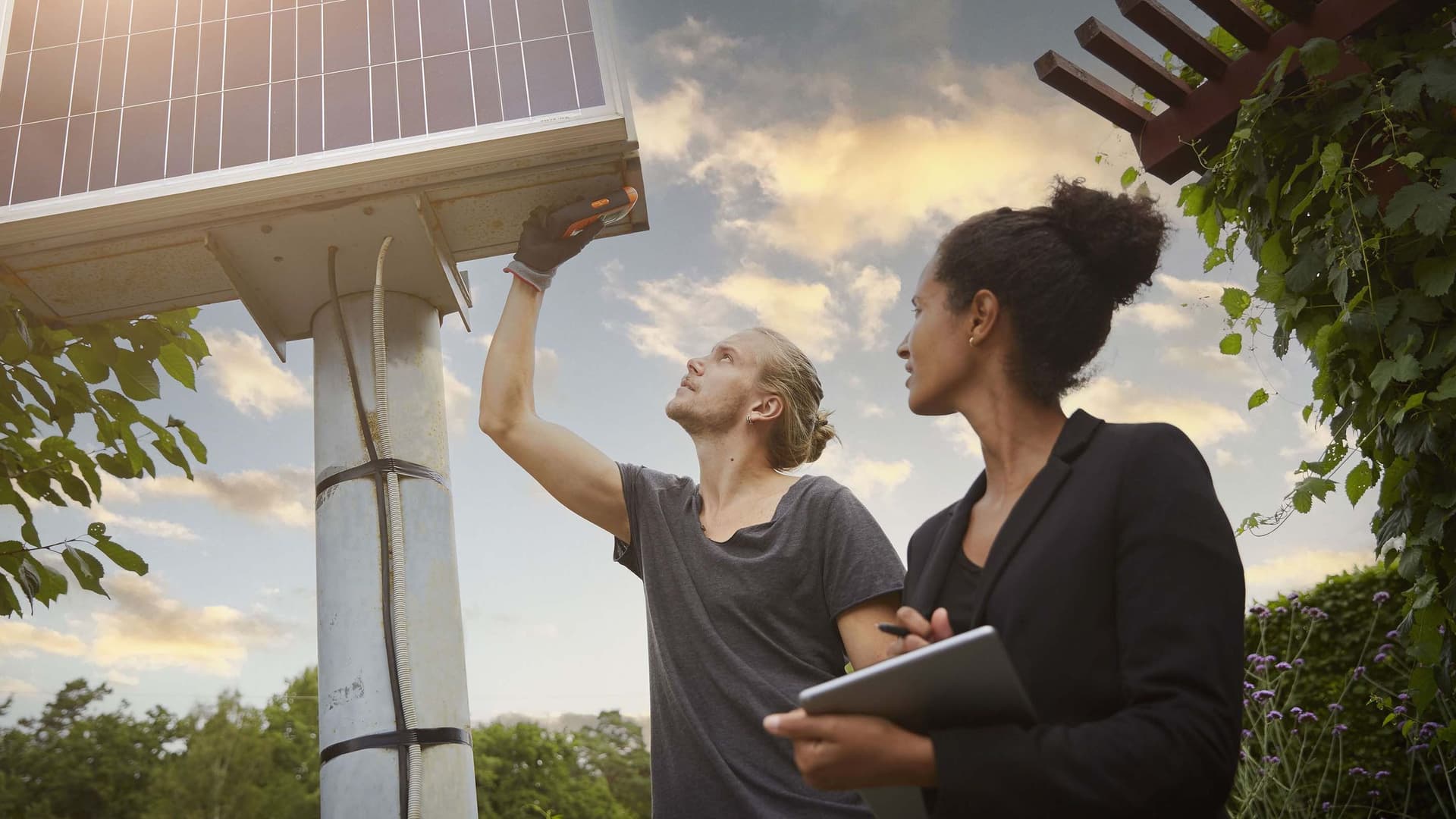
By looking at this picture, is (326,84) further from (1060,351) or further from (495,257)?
(1060,351)

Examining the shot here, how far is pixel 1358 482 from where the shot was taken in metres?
2.72

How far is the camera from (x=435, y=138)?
2.03 metres

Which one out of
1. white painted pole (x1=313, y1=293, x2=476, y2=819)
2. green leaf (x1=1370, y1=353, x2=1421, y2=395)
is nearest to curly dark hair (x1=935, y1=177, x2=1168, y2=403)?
A: white painted pole (x1=313, y1=293, x2=476, y2=819)

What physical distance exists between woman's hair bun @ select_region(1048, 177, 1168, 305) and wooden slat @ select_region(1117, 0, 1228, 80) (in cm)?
203

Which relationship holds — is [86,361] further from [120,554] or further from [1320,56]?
[1320,56]

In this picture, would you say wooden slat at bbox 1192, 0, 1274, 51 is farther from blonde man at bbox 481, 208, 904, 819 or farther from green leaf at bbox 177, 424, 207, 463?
green leaf at bbox 177, 424, 207, 463

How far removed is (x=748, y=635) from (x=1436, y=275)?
1892mm

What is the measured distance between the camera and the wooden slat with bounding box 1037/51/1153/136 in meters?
3.26

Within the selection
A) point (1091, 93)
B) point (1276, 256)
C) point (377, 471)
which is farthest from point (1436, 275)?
point (377, 471)

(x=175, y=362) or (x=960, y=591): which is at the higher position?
(x=175, y=362)

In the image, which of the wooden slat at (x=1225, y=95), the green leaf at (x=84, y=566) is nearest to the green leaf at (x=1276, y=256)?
the wooden slat at (x=1225, y=95)

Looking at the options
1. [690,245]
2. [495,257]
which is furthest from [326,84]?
[690,245]

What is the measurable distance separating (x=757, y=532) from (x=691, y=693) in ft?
1.06

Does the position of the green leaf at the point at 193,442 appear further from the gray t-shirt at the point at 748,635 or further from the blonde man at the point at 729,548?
the gray t-shirt at the point at 748,635
